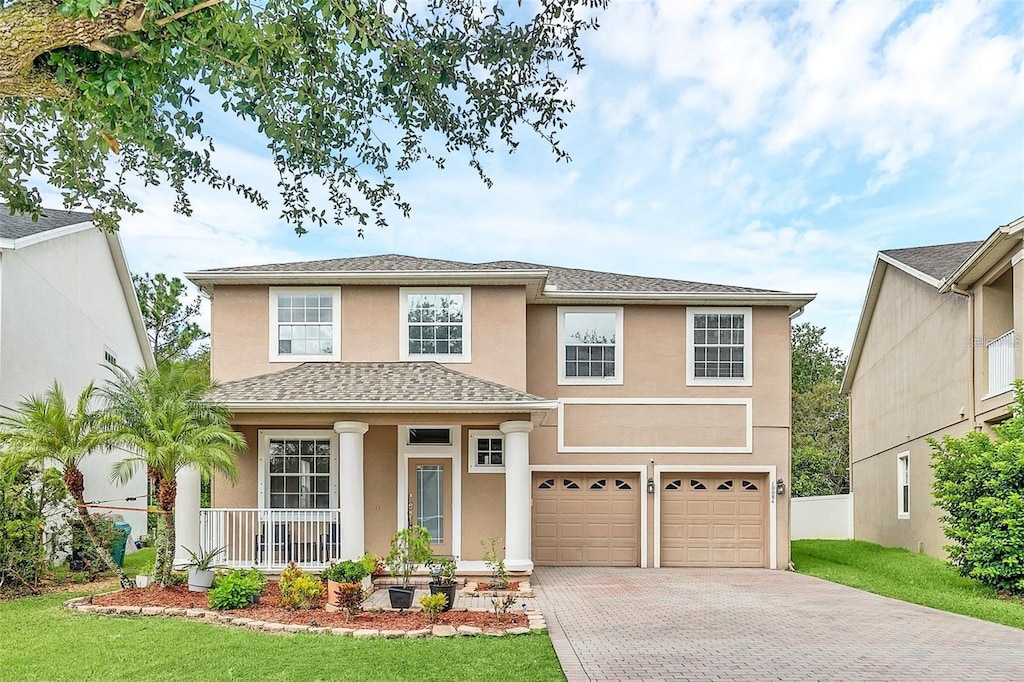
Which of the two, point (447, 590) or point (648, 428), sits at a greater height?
point (648, 428)

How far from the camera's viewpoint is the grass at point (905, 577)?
12219mm

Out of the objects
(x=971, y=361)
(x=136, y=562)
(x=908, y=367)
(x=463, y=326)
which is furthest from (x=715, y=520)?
(x=136, y=562)

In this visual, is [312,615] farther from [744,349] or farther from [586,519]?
[744,349]

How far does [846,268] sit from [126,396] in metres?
24.3

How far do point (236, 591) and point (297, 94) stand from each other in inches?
288

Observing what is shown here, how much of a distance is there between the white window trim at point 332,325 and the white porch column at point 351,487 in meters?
2.63

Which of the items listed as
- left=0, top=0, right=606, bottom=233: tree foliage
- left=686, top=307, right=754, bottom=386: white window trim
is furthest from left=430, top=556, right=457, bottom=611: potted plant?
left=686, top=307, right=754, bottom=386: white window trim

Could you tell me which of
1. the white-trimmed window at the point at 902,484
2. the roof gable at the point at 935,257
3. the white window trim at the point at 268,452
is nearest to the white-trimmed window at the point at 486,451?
the white window trim at the point at 268,452

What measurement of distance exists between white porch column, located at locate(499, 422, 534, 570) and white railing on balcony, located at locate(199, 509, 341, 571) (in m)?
2.85

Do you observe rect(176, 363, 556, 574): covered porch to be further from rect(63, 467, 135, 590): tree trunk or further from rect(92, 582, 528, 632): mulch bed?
rect(92, 582, 528, 632): mulch bed

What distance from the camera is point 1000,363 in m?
15.6

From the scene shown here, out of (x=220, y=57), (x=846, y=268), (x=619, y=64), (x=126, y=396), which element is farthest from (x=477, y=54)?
(x=846, y=268)

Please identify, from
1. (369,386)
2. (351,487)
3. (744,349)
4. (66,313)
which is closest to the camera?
(351,487)

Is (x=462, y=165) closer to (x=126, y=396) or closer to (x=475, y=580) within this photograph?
(x=126, y=396)
